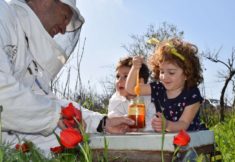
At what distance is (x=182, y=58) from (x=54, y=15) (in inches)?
43.1

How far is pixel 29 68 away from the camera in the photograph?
2.80m

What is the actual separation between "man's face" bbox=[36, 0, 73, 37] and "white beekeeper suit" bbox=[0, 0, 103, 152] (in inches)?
2.2

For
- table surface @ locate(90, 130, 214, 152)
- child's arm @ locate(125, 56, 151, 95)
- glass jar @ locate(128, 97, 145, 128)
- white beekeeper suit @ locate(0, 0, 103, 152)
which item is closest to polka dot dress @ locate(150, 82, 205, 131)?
child's arm @ locate(125, 56, 151, 95)

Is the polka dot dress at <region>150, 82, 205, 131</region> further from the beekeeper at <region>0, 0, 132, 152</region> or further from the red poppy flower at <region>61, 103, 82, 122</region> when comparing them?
the red poppy flower at <region>61, 103, 82, 122</region>

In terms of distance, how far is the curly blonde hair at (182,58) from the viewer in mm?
3506

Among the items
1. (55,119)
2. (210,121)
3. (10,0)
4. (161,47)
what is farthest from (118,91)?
(210,121)

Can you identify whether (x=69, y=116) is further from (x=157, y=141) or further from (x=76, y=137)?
(x=157, y=141)

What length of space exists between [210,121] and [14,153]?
5.78 m

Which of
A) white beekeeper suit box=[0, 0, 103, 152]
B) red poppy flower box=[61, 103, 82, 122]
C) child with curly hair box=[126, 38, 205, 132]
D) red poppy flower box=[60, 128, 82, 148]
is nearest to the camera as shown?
red poppy flower box=[60, 128, 82, 148]

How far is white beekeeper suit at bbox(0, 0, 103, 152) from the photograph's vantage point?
219 cm

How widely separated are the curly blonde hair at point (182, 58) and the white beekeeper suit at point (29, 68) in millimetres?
647

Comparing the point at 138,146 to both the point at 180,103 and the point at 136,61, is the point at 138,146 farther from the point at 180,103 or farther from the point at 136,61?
the point at 136,61

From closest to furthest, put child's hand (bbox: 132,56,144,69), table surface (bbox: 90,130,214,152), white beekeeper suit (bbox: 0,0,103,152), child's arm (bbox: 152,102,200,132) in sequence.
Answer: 1. table surface (bbox: 90,130,214,152)
2. white beekeeper suit (bbox: 0,0,103,152)
3. child's arm (bbox: 152,102,200,132)
4. child's hand (bbox: 132,56,144,69)

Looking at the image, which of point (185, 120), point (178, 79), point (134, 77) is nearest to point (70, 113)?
point (185, 120)
